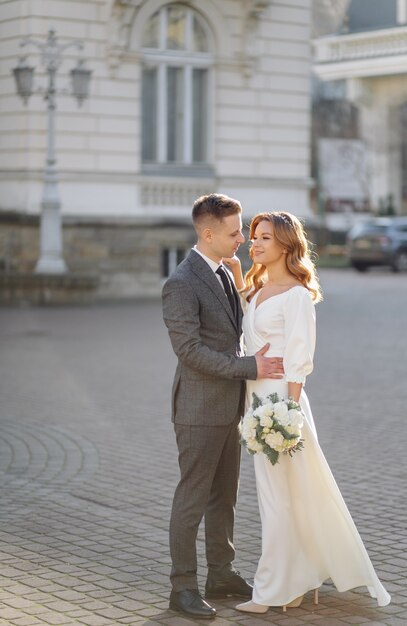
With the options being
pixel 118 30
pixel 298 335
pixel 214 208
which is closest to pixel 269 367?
pixel 298 335

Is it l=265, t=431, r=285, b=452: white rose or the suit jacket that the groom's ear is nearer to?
the suit jacket

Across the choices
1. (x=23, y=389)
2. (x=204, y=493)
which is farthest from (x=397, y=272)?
(x=204, y=493)

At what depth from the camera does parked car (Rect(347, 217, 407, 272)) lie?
40.0m

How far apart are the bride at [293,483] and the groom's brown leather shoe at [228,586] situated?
23 cm

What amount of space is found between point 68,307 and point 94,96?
4504 mm

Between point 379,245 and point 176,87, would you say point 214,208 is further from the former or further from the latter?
point 379,245

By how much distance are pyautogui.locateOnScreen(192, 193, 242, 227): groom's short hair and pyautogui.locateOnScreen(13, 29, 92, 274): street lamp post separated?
19.4 metres

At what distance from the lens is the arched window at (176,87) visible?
28000mm

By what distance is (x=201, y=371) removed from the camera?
6098mm

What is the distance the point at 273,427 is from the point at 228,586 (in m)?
0.92

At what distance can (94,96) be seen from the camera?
27.1m

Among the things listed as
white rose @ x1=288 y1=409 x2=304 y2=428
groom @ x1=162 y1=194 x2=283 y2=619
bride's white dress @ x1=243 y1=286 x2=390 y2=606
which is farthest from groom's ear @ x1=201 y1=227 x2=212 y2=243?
white rose @ x1=288 y1=409 x2=304 y2=428

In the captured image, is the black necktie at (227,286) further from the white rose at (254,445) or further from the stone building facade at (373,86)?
the stone building facade at (373,86)

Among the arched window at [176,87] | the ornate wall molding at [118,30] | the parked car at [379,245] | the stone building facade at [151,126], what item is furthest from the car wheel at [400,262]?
the ornate wall molding at [118,30]
